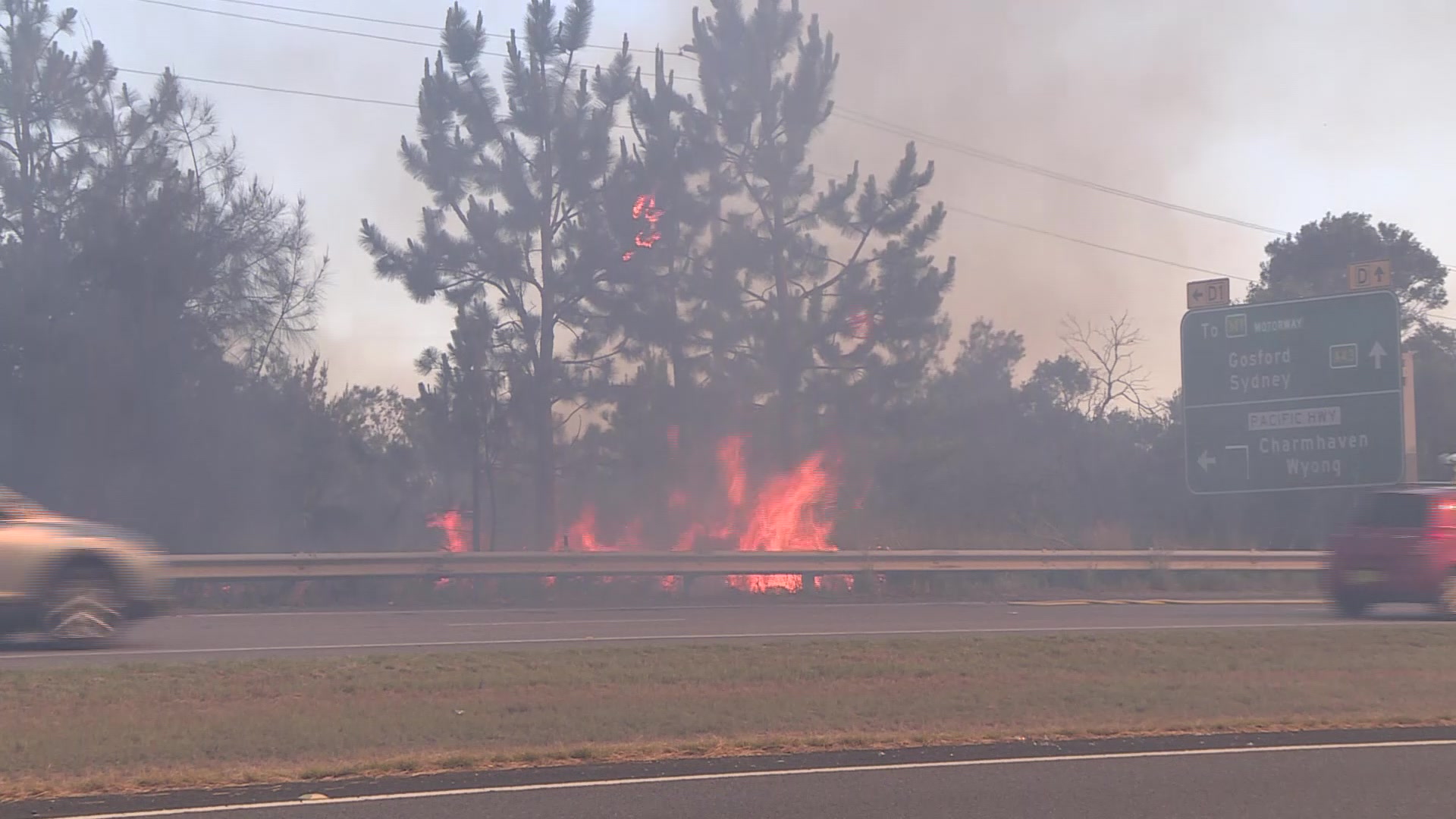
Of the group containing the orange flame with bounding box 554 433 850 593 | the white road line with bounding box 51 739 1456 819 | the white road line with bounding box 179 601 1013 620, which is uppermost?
the orange flame with bounding box 554 433 850 593

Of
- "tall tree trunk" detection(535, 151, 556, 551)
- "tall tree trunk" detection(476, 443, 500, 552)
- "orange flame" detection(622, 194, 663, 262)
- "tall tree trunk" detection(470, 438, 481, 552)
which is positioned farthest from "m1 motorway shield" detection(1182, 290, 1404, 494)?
"tall tree trunk" detection(470, 438, 481, 552)

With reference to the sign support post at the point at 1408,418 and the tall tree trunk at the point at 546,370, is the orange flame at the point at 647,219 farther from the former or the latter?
the sign support post at the point at 1408,418

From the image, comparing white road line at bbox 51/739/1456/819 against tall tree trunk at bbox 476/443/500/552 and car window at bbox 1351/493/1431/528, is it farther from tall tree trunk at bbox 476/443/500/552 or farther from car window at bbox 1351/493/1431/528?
tall tree trunk at bbox 476/443/500/552

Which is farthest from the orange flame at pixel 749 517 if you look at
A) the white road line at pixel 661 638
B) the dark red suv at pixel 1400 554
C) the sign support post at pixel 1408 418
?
the white road line at pixel 661 638

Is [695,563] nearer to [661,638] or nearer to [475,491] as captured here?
[661,638]

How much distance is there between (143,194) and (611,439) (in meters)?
12.4

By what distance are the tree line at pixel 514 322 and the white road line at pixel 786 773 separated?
67.9 feet

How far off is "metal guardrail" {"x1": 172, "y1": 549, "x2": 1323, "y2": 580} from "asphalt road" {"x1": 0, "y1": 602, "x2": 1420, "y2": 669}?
1705 millimetres

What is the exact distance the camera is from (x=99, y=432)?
29.6 metres

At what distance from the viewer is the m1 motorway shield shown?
23422 millimetres

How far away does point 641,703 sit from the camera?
1059cm

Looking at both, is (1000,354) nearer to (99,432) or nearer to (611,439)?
(611,439)

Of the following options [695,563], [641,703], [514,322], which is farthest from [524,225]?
[641,703]

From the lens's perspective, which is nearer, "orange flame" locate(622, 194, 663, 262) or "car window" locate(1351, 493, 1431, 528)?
"car window" locate(1351, 493, 1431, 528)
